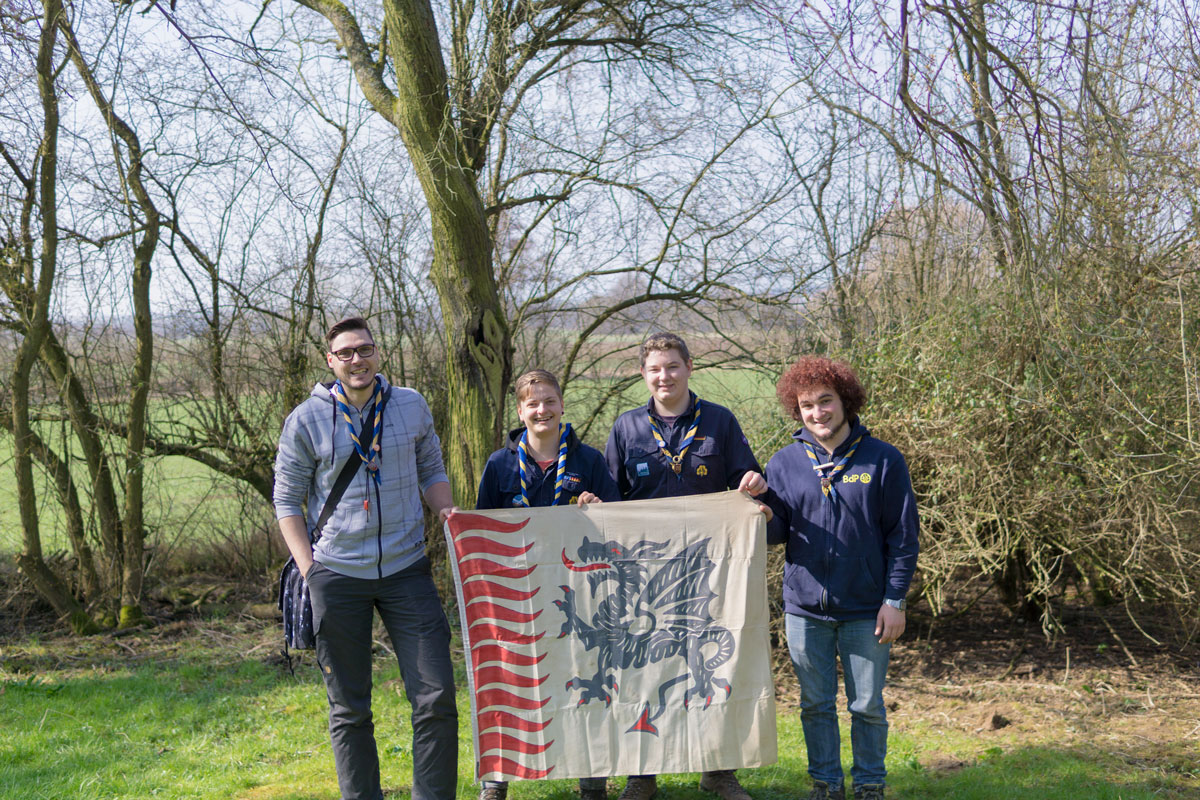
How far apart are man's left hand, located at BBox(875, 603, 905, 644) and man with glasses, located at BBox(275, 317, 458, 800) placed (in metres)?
1.68

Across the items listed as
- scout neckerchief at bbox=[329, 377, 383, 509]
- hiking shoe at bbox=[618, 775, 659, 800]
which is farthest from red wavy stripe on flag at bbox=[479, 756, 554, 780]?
scout neckerchief at bbox=[329, 377, 383, 509]

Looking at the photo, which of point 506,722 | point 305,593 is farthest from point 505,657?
point 305,593

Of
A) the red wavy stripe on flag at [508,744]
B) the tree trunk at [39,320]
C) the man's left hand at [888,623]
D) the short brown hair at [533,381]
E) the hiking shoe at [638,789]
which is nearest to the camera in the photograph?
the man's left hand at [888,623]

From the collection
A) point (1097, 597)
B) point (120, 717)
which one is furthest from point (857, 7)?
point (120, 717)

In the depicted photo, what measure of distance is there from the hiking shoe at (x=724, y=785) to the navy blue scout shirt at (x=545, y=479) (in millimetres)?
1305

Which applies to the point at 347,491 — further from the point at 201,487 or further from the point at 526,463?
the point at 201,487

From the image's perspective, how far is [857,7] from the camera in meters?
3.32

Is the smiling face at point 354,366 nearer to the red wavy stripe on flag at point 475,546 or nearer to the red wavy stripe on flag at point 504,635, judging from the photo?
the red wavy stripe on flag at point 475,546

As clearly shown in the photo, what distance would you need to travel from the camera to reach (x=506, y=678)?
12.4 feet

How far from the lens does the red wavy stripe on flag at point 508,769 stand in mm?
3695

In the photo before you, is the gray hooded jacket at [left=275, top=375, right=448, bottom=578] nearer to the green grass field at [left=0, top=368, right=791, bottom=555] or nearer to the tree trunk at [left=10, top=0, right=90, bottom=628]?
the green grass field at [left=0, top=368, right=791, bottom=555]

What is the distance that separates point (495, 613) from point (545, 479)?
1.93ft

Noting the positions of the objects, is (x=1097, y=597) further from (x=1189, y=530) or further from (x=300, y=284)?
(x=300, y=284)

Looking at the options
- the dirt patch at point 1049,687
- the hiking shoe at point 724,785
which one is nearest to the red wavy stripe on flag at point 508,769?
the hiking shoe at point 724,785
